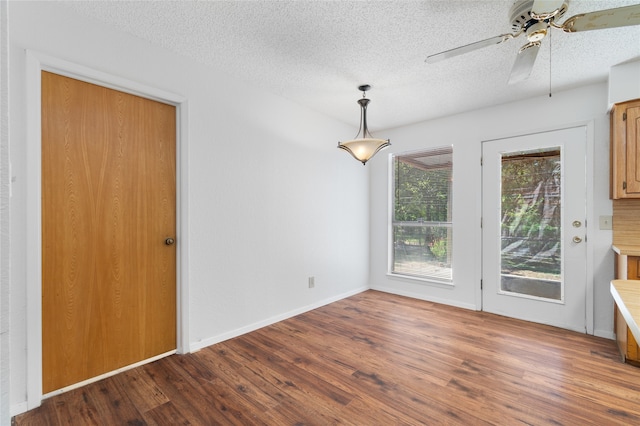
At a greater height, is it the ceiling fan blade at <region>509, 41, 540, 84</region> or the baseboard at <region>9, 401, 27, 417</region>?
the ceiling fan blade at <region>509, 41, 540, 84</region>

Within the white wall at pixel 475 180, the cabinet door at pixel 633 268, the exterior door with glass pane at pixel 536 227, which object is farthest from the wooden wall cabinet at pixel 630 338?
the exterior door with glass pane at pixel 536 227

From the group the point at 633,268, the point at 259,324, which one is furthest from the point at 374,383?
the point at 633,268

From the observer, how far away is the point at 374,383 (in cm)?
204

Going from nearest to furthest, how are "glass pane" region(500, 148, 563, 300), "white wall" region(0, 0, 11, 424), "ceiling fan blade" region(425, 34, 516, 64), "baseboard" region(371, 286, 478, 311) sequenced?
"white wall" region(0, 0, 11, 424) < "ceiling fan blade" region(425, 34, 516, 64) < "glass pane" region(500, 148, 563, 300) < "baseboard" region(371, 286, 478, 311)

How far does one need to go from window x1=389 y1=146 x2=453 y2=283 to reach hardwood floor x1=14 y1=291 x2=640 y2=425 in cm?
114

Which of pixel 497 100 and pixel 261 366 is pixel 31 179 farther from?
pixel 497 100

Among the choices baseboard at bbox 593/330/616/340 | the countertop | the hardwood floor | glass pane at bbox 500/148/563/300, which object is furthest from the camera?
glass pane at bbox 500/148/563/300

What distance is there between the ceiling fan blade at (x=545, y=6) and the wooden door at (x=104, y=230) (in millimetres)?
2488

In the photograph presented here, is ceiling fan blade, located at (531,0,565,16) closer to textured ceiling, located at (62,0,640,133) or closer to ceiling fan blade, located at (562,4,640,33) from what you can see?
ceiling fan blade, located at (562,4,640,33)

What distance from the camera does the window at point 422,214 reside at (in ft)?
12.7

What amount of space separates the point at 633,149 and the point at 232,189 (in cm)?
354

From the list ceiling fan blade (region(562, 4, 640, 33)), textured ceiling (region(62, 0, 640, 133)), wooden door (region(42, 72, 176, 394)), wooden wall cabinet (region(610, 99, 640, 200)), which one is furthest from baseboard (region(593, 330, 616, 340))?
wooden door (region(42, 72, 176, 394))

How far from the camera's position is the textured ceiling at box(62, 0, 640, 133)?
6.07ft

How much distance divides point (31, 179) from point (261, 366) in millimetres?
1950
